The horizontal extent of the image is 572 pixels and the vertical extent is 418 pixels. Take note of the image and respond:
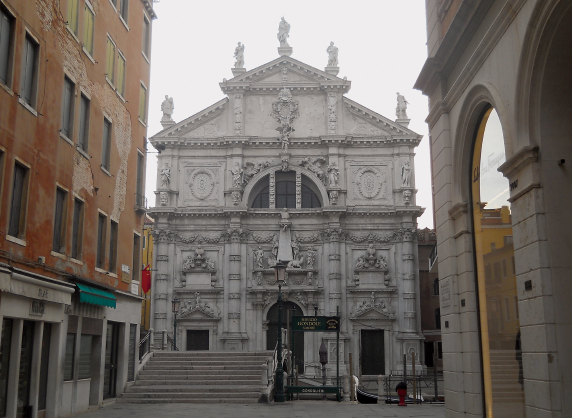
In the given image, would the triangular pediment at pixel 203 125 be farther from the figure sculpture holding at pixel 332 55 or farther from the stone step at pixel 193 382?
the stone step at pixel 193 382

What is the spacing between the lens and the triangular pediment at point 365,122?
1710 inches

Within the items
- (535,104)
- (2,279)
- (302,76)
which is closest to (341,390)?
(2,279)

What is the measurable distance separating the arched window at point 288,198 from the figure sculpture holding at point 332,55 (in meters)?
9.00

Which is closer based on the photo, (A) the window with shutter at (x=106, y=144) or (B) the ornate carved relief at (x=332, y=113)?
(A) the window with shutter at (x=106, y=144)

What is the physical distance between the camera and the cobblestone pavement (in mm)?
18219

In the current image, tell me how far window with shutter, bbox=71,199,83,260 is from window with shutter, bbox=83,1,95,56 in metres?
4.82

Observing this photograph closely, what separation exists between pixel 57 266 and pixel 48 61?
211 inches

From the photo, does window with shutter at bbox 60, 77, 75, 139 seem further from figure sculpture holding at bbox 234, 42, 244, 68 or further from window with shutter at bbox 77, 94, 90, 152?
figure sculpture holding at bbox 234, 42, 244, 68

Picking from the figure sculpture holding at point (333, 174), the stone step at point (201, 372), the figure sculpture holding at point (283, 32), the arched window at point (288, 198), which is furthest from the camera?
the figure sculpture holding at point (283, 32)

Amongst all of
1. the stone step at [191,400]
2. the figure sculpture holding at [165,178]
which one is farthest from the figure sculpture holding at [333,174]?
the stone step at [191,400]

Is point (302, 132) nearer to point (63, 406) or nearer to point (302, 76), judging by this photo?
point (302, 76)

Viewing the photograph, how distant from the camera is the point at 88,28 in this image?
1992cm

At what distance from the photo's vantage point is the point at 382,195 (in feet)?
141

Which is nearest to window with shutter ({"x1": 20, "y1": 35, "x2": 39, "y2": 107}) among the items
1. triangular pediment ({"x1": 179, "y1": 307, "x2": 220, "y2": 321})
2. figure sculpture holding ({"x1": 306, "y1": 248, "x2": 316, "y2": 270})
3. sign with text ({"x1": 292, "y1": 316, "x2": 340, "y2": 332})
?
sign with text ({"x1": 292, "y1": 316, "x2": 340, "y2": 332})
